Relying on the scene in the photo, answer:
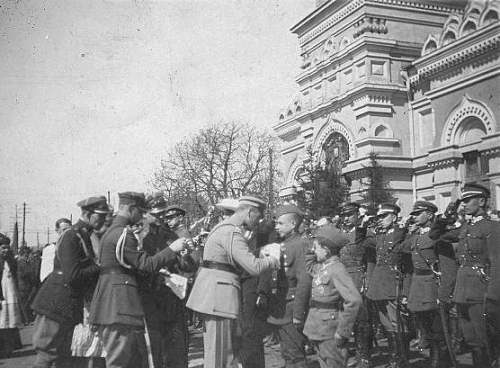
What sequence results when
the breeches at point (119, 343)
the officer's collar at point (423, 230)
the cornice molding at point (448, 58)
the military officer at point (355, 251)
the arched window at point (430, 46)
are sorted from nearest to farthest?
the breeches at point (119, 343), the officer's collar at point (423, 230), the military officer at point (355, 251), the cornice molding at point (448, 58), the arched window at point (430, 46)

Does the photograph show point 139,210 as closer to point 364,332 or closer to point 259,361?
point 259,361

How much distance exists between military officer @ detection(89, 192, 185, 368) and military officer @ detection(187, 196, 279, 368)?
371mm

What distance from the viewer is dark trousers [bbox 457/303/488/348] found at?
20.4 ft

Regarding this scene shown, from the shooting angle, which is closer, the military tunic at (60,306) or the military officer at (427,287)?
the military tunic at (60,306)

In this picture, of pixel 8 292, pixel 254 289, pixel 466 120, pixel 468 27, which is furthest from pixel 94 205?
pixel 468 27

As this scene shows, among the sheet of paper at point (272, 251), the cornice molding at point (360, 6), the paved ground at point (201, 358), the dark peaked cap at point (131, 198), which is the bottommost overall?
the paved ground at point (201, 358)

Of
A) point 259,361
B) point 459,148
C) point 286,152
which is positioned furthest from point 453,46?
point 259,361

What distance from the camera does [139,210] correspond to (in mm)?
5785

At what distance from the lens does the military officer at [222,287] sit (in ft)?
17.1

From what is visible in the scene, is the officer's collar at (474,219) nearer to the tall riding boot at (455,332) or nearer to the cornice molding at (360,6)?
the tall riding boot at (455,332)

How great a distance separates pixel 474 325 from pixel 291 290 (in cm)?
219

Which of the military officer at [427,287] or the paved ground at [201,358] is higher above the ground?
the military officer at [427,287]

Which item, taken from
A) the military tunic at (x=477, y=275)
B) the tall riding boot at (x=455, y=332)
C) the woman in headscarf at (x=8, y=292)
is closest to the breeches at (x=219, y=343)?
the military tunic at (x=477, y=275)

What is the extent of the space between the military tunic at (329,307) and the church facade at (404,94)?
15.1 meters
